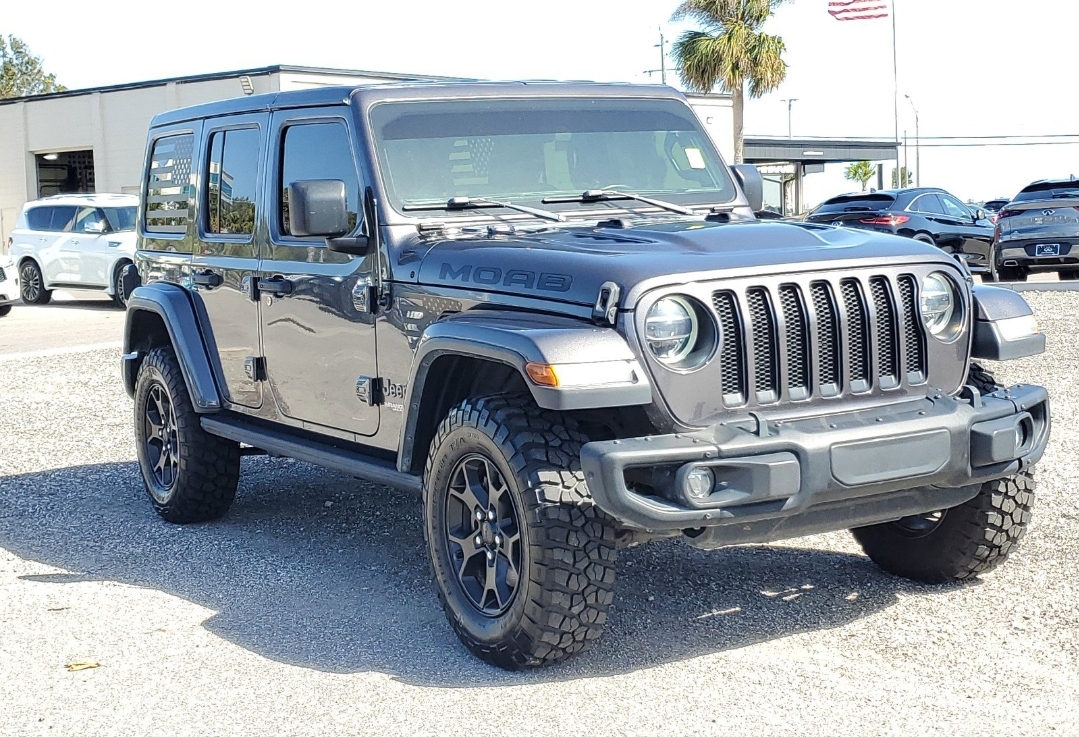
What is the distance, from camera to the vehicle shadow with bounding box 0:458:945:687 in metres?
4.76

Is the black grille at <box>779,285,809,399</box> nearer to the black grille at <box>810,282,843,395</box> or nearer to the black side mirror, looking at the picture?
the black grille at <box>810,282,843,395</box>

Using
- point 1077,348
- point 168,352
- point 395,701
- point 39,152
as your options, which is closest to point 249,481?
point 168,352

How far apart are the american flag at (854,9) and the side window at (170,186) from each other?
99.9 feet

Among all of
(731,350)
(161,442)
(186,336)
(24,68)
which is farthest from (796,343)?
(24,68)

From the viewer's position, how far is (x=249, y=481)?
26.4ft


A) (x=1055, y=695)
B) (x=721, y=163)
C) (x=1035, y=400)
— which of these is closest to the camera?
(x=1055, y=695)

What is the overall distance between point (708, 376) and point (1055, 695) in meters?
1.43

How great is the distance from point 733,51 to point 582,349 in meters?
34.7

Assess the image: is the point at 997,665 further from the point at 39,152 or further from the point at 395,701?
the point at 39,152

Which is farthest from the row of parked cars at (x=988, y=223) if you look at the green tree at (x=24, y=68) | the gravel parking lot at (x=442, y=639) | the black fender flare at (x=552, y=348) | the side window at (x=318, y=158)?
the green tree at (x=24, y=68)

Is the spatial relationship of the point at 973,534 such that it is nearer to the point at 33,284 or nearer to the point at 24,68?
the point at 33,284

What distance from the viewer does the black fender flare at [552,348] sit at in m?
4.10

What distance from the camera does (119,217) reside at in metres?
21.1

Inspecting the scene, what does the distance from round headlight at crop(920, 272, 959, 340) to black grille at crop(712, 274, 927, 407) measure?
8 cm
